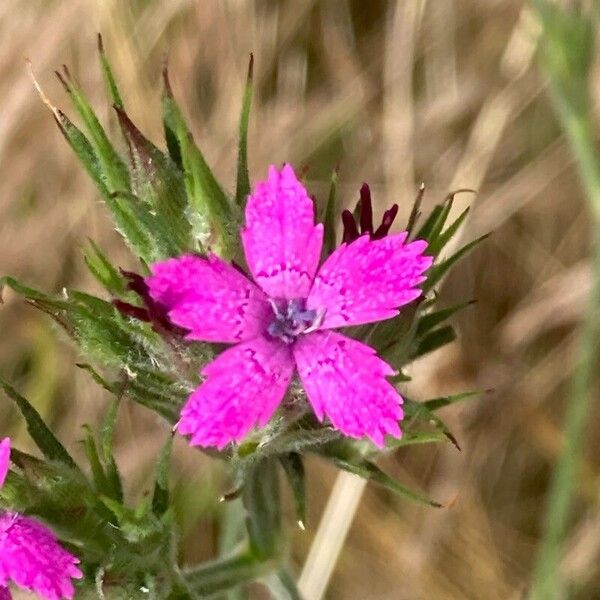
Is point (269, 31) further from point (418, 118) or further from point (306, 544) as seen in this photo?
point (306, 544)

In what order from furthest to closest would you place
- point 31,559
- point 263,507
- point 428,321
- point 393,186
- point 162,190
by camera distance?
point 393,186 → point 263,507 → point 428,321 → point 162,190 → point 31,559

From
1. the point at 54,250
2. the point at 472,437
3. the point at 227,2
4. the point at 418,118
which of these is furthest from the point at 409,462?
the point at 227,2

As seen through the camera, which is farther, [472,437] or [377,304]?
[472,437]

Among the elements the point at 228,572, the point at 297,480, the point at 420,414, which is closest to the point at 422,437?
the point at 420,414

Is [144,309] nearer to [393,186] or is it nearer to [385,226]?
[385,226]

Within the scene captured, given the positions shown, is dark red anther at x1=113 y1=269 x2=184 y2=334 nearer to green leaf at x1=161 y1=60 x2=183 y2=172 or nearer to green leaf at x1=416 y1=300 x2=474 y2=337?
green leaf at x1=161 y1=60 x2=183 y2=172

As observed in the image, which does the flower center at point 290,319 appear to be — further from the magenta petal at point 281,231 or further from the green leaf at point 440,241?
the green leaf at point 440,241

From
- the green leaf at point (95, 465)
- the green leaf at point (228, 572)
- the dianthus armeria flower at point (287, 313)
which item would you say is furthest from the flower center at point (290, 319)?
the green leaf at point (228, 572)
